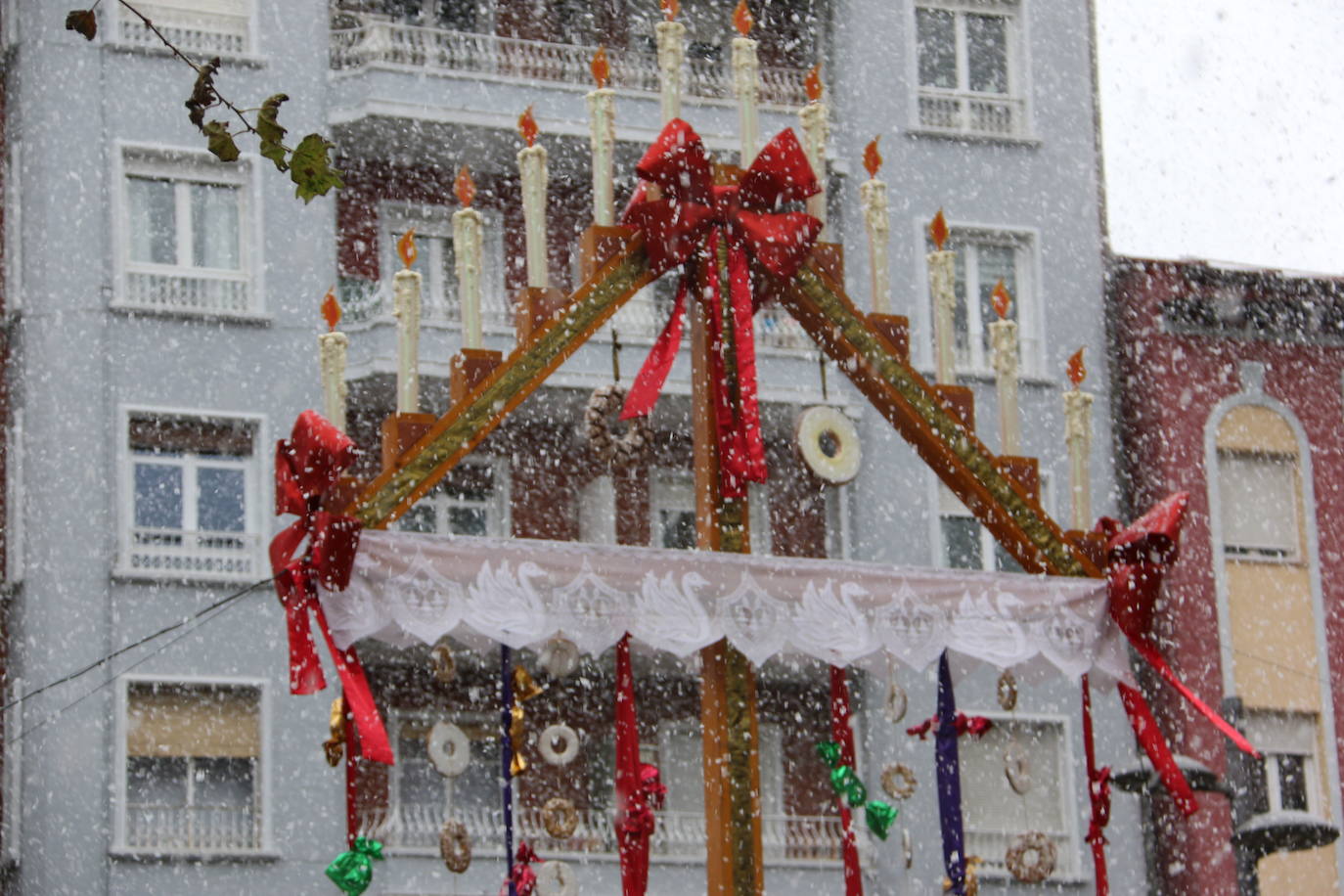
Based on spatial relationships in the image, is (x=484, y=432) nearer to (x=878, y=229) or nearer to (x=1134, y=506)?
(x=878, y=229)

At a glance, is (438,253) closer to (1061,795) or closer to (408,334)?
(1061,795)

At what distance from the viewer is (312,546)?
10.9 m

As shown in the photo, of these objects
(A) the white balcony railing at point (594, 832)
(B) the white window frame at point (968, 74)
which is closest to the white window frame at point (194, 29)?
(B) the white window frame at point (968, 74)

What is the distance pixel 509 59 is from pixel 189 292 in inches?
145

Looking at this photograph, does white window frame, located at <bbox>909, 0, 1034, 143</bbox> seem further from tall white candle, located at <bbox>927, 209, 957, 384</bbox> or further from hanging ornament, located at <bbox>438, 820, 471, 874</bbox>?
hanging ornament, located at <bbox>438, 820, 471, 874</bbox>

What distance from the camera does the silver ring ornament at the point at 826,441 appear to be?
45.2ft

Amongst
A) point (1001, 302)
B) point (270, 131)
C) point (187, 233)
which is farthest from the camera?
point (187, 233)

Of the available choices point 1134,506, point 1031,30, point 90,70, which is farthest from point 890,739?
point 90,70

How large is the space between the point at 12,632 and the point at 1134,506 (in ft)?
33.9

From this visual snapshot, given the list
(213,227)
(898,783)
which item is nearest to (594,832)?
(213,227)

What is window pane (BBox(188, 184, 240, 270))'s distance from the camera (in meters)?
21.8

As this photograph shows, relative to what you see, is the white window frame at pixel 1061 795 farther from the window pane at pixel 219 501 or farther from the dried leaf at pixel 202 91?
the dried leaf at pixel 202 91

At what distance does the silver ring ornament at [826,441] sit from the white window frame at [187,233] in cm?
859

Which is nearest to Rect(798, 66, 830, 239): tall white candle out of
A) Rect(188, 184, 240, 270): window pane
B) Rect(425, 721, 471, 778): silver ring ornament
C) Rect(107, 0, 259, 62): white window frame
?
Rect(425, 721, 471, 778): silver ring ornament
